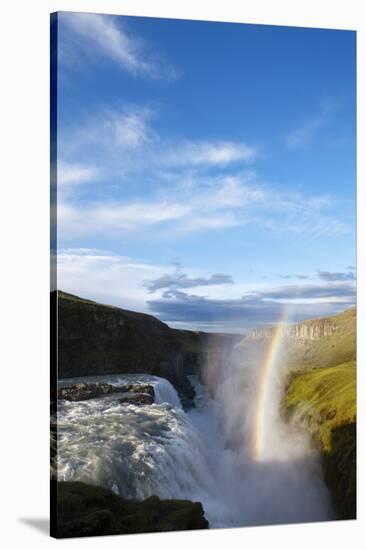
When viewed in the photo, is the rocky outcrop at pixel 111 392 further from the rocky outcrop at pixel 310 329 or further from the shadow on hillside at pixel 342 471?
the shadow on hillside at pixel 342 471

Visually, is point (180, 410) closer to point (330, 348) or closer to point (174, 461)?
point (174, 461)

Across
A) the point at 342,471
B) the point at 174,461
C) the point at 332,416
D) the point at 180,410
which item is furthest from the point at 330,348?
the point at 174,461

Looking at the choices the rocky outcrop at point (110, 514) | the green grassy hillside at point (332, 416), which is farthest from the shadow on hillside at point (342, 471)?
the rocky outcrop at point (110, 514)

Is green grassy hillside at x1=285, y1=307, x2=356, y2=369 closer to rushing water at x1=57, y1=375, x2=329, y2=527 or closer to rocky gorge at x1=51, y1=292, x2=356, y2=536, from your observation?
rocky gorge at x1=51, y1=292, x2=356, y2=536

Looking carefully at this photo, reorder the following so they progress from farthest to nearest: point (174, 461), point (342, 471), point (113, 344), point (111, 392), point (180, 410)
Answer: point (342, 471) → point (180, 410) → point (174, 461) → point (113, 344) → point (111, 392)

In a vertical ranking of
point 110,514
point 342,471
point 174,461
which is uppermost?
point 174,461

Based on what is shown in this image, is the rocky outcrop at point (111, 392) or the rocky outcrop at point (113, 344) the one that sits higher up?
the rocky outcrop at point (113, 344)

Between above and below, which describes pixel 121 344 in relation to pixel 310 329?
below
